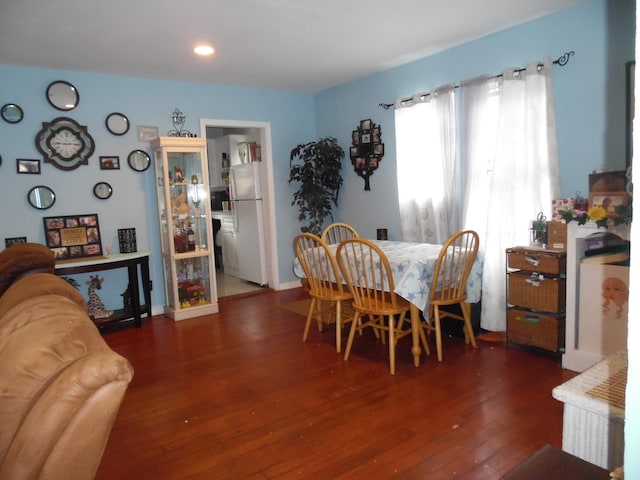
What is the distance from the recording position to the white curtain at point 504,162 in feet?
10.8

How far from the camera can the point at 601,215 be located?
2.60 metres

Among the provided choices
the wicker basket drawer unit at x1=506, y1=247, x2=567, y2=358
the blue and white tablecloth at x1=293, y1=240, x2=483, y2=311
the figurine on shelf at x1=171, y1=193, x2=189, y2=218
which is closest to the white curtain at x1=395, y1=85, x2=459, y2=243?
the blue and white tablecloth at x1=293, y1=240, x2=483, y2=311

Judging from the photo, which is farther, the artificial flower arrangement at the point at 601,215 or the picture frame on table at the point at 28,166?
the picture frame on table at the point at 28,166

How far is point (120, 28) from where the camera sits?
3.15 metres

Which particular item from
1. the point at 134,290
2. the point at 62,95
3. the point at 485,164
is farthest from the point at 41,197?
the point at 485,164

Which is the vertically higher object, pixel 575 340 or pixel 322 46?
pixel 322 46

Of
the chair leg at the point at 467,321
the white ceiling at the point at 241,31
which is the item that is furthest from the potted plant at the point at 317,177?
the chair leg at the point at 467,321

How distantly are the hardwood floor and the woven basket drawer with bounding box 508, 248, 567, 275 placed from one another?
620 mm

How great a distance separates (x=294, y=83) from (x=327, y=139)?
744mm

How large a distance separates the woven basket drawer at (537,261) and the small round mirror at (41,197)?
158 inches

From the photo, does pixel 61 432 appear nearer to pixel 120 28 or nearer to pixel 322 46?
pixel 120 28

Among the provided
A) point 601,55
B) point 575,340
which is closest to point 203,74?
point 601,55

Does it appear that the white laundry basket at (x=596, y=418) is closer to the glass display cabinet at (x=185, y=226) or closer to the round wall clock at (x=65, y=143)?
the glass display cabinet at (x=185, y=226)

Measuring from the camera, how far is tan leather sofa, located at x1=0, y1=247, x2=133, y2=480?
3.17ft
